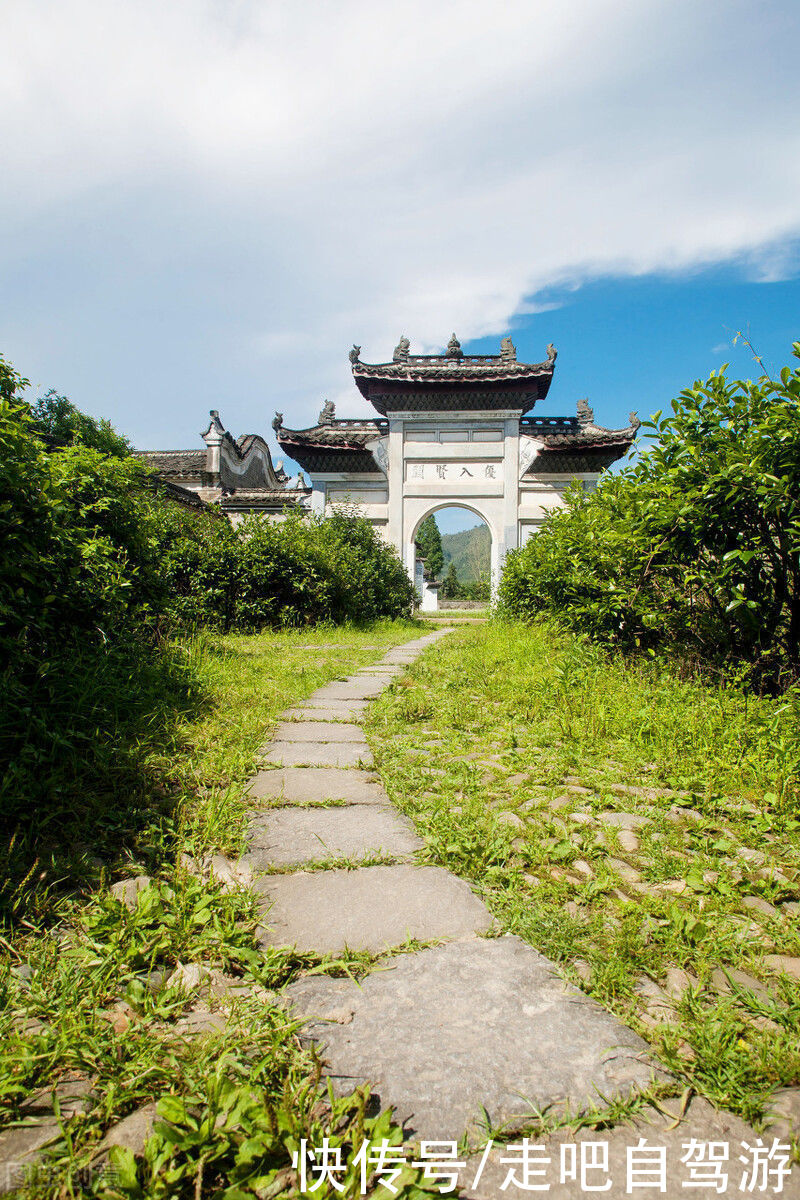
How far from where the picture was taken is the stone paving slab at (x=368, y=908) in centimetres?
143

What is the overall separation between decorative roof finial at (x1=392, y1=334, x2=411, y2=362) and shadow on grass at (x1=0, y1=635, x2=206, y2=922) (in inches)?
690

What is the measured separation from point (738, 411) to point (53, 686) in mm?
3563

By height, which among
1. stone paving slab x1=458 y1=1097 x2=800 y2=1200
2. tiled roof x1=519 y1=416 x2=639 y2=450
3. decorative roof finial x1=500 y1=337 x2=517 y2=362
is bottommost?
stone paving slab x1=458 y1=1097 x2=800 y2=1200

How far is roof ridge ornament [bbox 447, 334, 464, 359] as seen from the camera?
18602mm

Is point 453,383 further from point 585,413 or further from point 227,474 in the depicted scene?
point 227,474

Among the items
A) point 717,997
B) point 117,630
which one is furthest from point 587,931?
point 117,630

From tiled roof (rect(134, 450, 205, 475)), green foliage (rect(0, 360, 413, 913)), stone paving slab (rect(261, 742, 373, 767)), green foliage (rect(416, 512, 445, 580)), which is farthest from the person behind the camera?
green foliage (rect(416, 512, 445, 580))

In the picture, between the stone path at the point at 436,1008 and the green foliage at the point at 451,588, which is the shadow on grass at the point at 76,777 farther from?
the green foliage at the point at 451,588

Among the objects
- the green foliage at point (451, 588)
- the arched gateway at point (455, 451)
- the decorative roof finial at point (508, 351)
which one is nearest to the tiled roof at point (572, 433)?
the arched gateway at point (455, 451)

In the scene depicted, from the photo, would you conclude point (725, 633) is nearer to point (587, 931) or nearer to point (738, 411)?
point (738, 411)

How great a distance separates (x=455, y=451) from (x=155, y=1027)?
1783 cm

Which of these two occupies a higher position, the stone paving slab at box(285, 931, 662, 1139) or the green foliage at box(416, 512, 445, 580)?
the green foliage at box(416, 512, 445, 580)

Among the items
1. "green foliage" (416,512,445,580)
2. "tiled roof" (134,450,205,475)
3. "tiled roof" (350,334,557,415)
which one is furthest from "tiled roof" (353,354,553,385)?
"green foliage" (416,512,445,580)

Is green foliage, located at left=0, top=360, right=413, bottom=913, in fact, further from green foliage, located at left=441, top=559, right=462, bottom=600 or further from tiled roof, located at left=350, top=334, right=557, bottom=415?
green foliage, located at left=441, top=559, right=462, bottom=600
